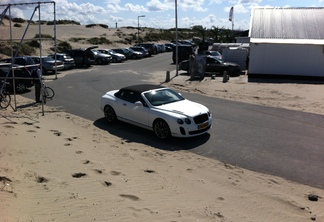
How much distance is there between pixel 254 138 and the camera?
1086 centimetres

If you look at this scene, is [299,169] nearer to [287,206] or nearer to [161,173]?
[287,206]

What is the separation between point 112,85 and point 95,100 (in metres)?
5.02

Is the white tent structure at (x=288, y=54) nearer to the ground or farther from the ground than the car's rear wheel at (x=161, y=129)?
farther from the ground

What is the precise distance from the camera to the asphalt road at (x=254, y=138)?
Answer: 8.60 metres

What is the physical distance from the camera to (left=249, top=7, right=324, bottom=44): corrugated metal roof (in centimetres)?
2892

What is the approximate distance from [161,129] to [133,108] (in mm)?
1423

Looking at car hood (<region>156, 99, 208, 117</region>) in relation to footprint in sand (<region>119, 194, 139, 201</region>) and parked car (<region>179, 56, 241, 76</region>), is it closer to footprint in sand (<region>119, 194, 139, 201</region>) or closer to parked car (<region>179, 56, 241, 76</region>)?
footprint in sand (<region>119, 194, 139, 201</region>)

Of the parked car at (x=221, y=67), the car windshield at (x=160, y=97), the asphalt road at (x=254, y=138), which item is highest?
the parked car at (x=221, y=67)

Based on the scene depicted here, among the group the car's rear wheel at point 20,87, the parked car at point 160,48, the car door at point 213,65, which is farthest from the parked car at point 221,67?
the parked car at point 160,48

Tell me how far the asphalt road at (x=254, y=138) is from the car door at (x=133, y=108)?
15.6 inches

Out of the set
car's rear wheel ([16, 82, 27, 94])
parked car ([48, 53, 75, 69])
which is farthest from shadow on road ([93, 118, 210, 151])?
parked car ([48, 53, 75, 69])

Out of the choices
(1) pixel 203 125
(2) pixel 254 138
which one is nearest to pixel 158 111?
(1) pixel 203 125

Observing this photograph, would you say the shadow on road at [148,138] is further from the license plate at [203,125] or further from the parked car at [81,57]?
the parked car at [81,57]

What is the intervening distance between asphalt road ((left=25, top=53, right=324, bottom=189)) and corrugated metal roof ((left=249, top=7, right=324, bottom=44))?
48.9ft
